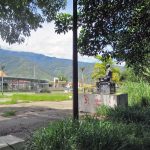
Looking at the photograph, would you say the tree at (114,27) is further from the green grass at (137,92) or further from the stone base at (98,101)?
the green grass at (137,92)

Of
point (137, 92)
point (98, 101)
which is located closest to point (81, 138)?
point (98, 101)

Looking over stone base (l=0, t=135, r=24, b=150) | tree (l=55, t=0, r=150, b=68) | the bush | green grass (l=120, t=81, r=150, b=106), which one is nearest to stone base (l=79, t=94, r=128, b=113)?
green grass (l=120, t=81, r=150, b=106)

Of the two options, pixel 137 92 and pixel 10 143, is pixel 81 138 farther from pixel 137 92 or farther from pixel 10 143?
pixel 137 92

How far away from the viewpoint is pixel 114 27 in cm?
1003

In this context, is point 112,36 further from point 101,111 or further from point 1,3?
point 101,111

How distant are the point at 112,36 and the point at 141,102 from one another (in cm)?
1069

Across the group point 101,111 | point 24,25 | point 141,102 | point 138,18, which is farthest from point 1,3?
point 141,102

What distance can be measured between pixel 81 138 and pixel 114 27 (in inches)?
137

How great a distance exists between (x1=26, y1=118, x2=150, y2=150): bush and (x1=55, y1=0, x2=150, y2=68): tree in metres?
2.47

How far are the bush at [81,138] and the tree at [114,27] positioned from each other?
8.12 ft

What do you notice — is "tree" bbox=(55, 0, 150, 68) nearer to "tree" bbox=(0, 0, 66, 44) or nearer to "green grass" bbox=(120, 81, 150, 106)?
"tree" bbox=(0, 0, 66, 44)

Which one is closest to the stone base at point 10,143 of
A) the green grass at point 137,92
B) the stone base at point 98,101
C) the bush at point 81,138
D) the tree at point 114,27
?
the bush at point 81,138

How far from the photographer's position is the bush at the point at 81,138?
297 inches

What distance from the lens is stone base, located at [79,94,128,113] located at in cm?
1858
